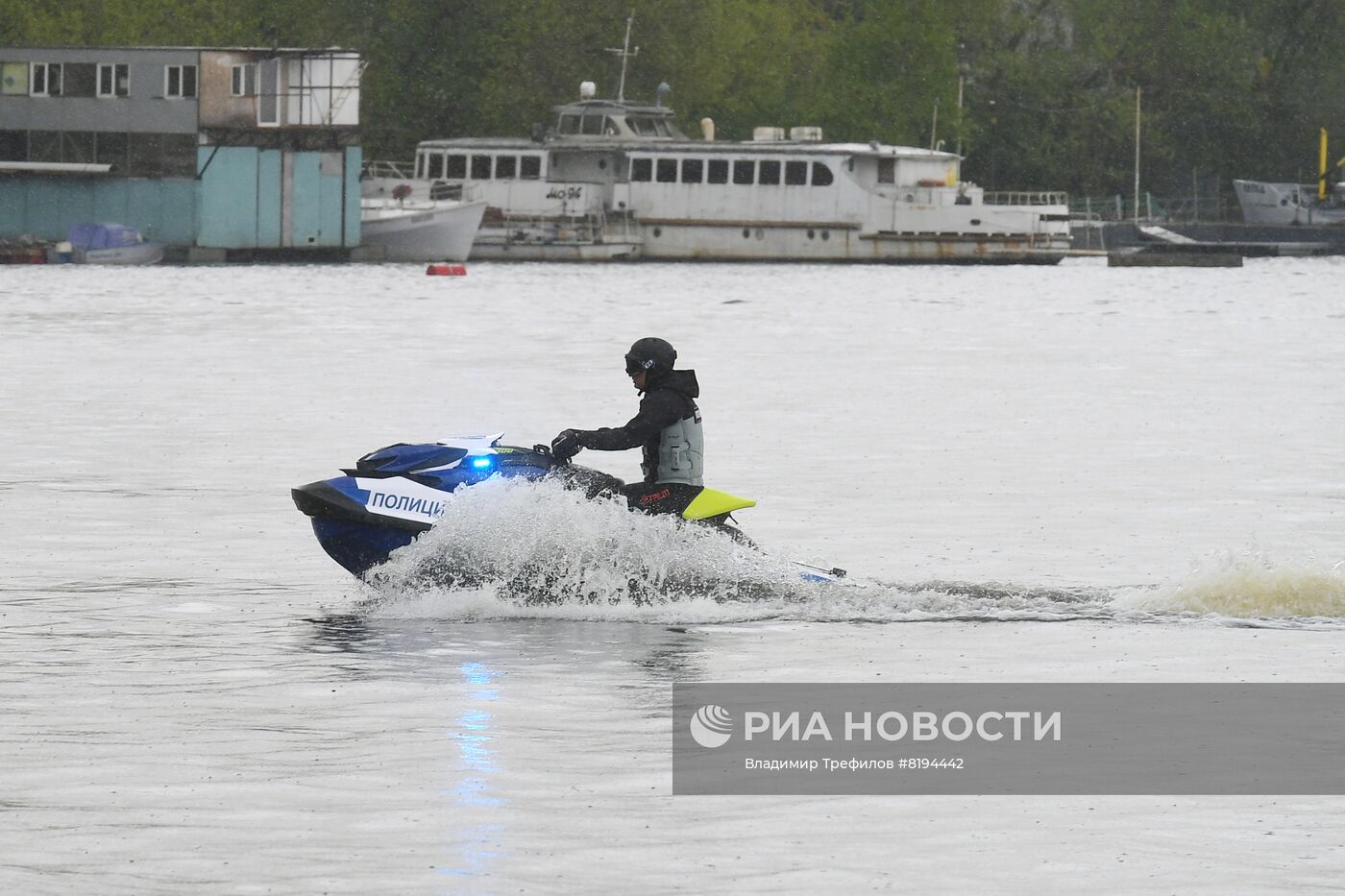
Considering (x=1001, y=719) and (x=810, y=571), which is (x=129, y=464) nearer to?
(x=810, y=571)

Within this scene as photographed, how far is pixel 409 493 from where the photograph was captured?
1362 cm

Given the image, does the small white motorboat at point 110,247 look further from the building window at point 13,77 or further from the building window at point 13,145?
the building window at point 13,77

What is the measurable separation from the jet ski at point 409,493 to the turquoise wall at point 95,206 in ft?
202

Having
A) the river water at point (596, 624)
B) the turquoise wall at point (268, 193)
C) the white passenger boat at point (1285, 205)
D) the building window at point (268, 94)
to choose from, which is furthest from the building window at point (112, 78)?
the white passenger boat at point (1285, 205)

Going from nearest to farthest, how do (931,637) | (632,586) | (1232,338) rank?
(931,637) < (632,586) < (1232,338)

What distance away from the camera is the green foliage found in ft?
314

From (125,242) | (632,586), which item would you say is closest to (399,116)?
(125,242)

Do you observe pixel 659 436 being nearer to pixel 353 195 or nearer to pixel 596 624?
pixel 596 624

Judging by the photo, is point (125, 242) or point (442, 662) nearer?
point (442, 662)

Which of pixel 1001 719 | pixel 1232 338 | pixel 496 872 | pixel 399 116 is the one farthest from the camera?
pixel 399 116

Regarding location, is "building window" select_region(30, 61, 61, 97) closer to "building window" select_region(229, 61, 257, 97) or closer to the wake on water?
"building window" select_region(229, 61, 257, 97)

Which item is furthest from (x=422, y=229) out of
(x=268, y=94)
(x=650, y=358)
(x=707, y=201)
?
(x=650, y=358)

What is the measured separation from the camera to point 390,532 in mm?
13648

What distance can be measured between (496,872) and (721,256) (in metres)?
76.0
